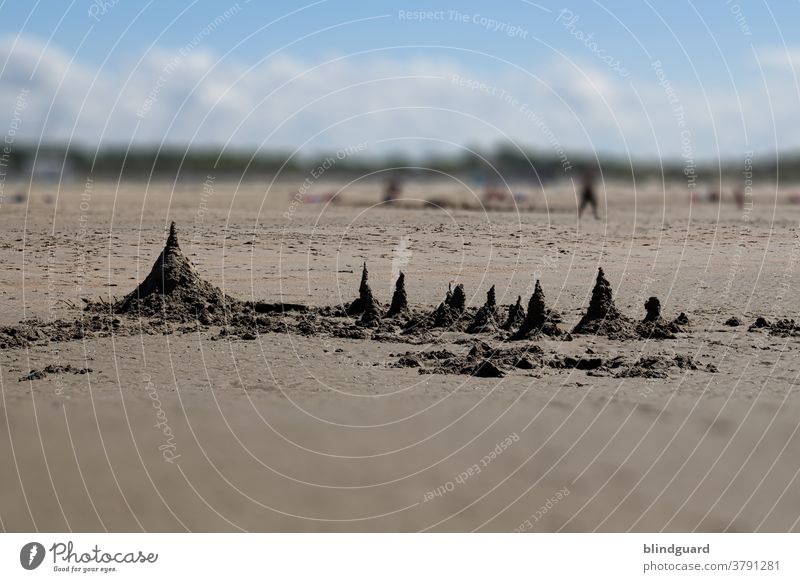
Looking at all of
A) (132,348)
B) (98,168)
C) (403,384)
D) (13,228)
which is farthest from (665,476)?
→ (98,168)

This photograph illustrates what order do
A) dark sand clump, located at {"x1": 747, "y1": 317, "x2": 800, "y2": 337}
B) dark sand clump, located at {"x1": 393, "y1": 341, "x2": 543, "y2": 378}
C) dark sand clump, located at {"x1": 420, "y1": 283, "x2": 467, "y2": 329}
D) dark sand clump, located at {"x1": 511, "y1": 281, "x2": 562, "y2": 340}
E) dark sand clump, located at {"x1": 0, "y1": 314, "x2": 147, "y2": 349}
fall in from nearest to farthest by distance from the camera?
dark sand clump, located at {"x1": 393, "y1": 341, "x2": 543, "y2": 378} → dark sand clump, located at {"x1": 0, "y1": 314, "x2": 147, "y2": 349} → dark sand clump, located at {"x1": 511, "y1": 281, "x2": 562, "y2": 340} → dark sand clump, located at {"x1": 420, "y1": 283, "x2": 467, "y2": 329} → dark sand clump, located at {"x1": 747, "y1": 317, "x2": 800, "y2": 337}

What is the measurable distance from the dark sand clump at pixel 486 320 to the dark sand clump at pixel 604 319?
3.82 feet

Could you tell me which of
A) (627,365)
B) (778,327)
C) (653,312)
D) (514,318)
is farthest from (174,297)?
(778,327)

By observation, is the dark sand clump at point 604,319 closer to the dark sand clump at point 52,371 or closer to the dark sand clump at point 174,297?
the dark sand clump at point 174,297

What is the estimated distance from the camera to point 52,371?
45.3ft

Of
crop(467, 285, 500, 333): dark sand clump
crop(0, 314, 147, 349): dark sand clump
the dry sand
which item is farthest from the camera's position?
crop(467, 285, 500, 333): dark sand clump

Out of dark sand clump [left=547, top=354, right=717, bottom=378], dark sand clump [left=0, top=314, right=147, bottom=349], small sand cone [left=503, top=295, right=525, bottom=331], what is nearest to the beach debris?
dark sand clump [left=547, top=354, right=717, bottom=378]

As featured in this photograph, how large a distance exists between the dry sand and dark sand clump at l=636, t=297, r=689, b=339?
24cm

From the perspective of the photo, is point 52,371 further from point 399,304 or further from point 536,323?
point 536,323

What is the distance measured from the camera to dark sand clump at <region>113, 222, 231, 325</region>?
16.4 metres

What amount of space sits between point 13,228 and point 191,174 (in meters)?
13.0

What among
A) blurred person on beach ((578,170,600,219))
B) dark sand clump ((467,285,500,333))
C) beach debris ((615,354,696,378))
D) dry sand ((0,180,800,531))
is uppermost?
blurred person on beach ((578,170,600,219))

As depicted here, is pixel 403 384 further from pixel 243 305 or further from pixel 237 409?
pixel 243 305

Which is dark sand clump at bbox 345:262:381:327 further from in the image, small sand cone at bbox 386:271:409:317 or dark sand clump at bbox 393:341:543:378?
dark sand clump at bbox 393:341:543:378
